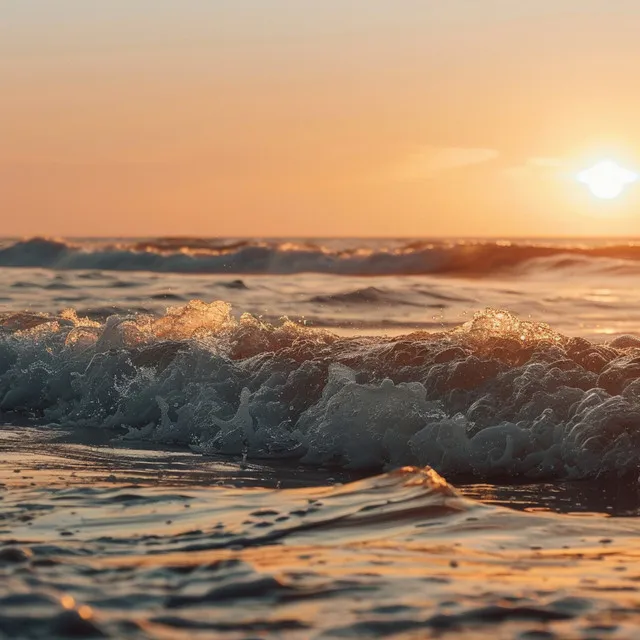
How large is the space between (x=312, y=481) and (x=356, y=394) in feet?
3.89

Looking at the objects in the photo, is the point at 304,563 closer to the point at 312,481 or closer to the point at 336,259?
the point at 312,481

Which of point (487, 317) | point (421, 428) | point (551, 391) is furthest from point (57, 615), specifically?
point (487, 317)

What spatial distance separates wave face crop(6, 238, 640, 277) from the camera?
29.4 meters

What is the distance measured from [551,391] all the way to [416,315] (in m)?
9.80

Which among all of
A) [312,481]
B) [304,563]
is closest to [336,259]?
[312,481]

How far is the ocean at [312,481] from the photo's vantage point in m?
3.35

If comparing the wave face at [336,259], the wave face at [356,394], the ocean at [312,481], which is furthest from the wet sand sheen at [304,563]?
the wave face at [336,259]

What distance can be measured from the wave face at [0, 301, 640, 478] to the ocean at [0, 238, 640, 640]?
0.06 ft

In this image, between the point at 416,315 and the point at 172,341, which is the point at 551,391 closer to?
the point at 172,341

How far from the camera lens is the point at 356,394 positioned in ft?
22.3

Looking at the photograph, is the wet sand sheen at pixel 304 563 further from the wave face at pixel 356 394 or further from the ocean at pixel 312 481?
the wave face at pixel 356 394

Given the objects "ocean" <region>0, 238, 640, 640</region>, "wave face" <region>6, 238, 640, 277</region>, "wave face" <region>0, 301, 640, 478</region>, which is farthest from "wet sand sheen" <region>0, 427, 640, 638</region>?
"wave face" <region>6, 238, 640, 277</region>

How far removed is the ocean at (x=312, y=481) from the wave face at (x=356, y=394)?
0.02m

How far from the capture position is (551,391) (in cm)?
656
